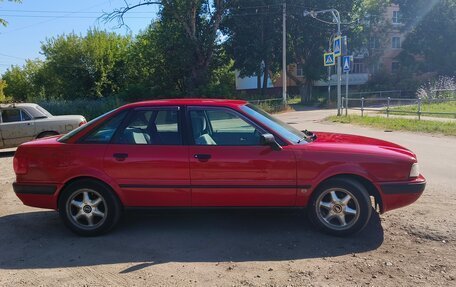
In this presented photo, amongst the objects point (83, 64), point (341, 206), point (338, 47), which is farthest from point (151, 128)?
point (83, 64)

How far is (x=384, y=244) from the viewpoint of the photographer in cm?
454

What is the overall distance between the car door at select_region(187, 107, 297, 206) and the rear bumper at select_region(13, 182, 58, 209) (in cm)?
171

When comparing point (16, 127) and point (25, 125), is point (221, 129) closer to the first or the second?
point (25, 125)

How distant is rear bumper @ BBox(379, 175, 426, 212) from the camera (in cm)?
468

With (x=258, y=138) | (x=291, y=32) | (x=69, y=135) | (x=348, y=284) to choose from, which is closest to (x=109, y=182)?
(x=69, y=135)

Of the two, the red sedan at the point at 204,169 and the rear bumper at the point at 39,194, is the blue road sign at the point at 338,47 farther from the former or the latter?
the rear bumper at the point at 39,194

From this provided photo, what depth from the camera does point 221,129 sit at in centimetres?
514

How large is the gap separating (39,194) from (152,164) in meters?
1.46

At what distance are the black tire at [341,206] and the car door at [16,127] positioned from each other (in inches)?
399

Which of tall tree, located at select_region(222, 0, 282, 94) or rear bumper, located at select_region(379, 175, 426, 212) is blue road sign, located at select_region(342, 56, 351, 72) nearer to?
tall tree, located at select_region(222, 0, 282, 94)

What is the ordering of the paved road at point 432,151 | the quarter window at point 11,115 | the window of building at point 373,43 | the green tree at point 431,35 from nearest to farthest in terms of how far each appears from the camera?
1. the paved road at point 432,151
2. the quarter window at point 11,115
3. the green tree at point 431,35
4. the window of building at point 373,43

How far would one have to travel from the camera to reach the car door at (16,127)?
1216 cm

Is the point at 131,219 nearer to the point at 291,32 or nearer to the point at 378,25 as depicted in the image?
the point at 291,32

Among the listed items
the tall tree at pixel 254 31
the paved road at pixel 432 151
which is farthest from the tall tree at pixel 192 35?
the paved road at pixel 432 151
